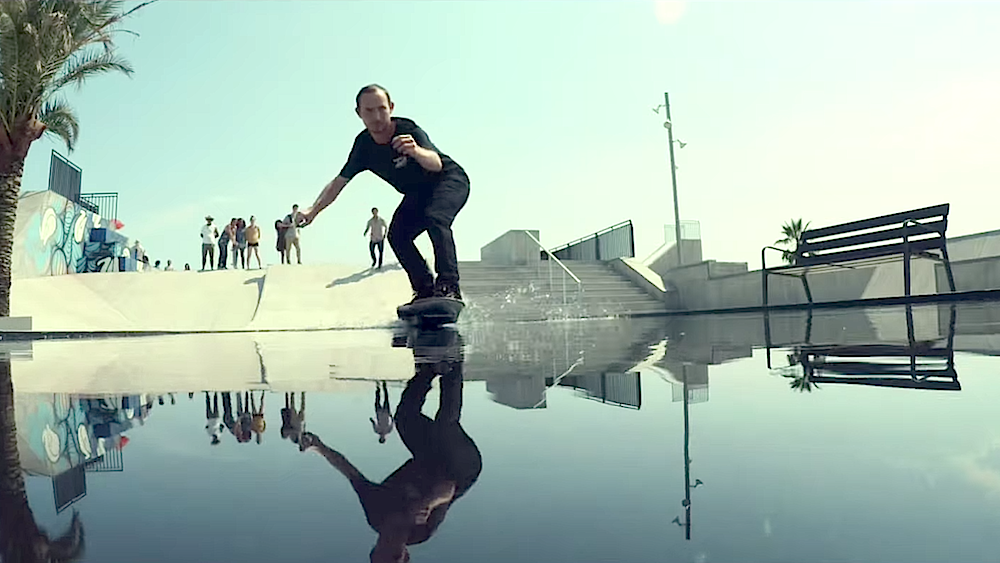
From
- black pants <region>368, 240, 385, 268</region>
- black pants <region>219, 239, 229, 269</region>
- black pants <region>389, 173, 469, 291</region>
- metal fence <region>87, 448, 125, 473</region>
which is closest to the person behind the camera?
metal fence <region>87, 448, 125, 473</region>

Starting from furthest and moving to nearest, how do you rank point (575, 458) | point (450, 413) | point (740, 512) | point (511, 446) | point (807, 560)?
point (450, 413) → point (511, 446) → point (575, 458) → point (740, 512) → point (807, 560)

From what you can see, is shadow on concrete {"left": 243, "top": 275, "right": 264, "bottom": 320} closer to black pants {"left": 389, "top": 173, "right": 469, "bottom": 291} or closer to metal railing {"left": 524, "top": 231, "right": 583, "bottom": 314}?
metal railing {"left": 524, "top": 231, "right": 583, "bottom": 314}

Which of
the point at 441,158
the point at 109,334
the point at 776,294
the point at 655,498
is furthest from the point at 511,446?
the point at 776,294

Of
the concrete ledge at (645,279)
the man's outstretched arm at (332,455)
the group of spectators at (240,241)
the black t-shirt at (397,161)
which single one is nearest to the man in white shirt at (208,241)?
the group of spectators at (240,241)

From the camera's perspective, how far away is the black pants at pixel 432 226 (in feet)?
17.3

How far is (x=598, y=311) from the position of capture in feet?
48.3

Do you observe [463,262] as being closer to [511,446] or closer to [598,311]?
[598,311]

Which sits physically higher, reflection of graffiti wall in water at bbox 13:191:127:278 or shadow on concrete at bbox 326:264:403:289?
reflection of graffiti wall in water at bbox 13:191:127:278

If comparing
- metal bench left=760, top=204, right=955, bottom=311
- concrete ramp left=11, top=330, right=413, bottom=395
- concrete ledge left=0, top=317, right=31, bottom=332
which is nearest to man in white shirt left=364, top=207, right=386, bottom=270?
concrete ledge left=0, top=317, right=31, bottom=332

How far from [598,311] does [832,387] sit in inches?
512

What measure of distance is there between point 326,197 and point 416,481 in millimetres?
4999

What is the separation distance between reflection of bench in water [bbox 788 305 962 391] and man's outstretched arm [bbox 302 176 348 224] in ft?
12.9

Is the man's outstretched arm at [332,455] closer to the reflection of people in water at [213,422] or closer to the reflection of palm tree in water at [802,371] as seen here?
the reflection of people in water at [213,422]

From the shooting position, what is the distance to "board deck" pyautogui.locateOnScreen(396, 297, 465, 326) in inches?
212
